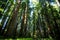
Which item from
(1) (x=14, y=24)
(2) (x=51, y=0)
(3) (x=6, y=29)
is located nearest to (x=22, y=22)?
(1) (x=14, y=24)

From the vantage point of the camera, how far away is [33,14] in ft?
20.3

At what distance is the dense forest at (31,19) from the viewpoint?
588 centimetres

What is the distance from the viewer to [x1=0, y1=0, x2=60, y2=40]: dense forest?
19.3ft

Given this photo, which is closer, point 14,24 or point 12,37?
point 12,37

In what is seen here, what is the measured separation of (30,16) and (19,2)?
0.80 meters

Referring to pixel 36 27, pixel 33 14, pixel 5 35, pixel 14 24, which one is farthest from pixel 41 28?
pixel 5 35

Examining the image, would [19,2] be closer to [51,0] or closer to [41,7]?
[41,7]

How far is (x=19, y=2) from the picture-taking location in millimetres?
6137

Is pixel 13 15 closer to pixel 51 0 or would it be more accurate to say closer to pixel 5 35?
pixel 5 35

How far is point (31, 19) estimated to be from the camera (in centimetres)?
604

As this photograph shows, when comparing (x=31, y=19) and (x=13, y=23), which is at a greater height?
(x=31, y=19)

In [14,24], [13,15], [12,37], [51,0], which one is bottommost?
[12,37]

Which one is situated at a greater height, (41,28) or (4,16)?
(4,16)

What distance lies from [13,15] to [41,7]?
1307 millimetres
